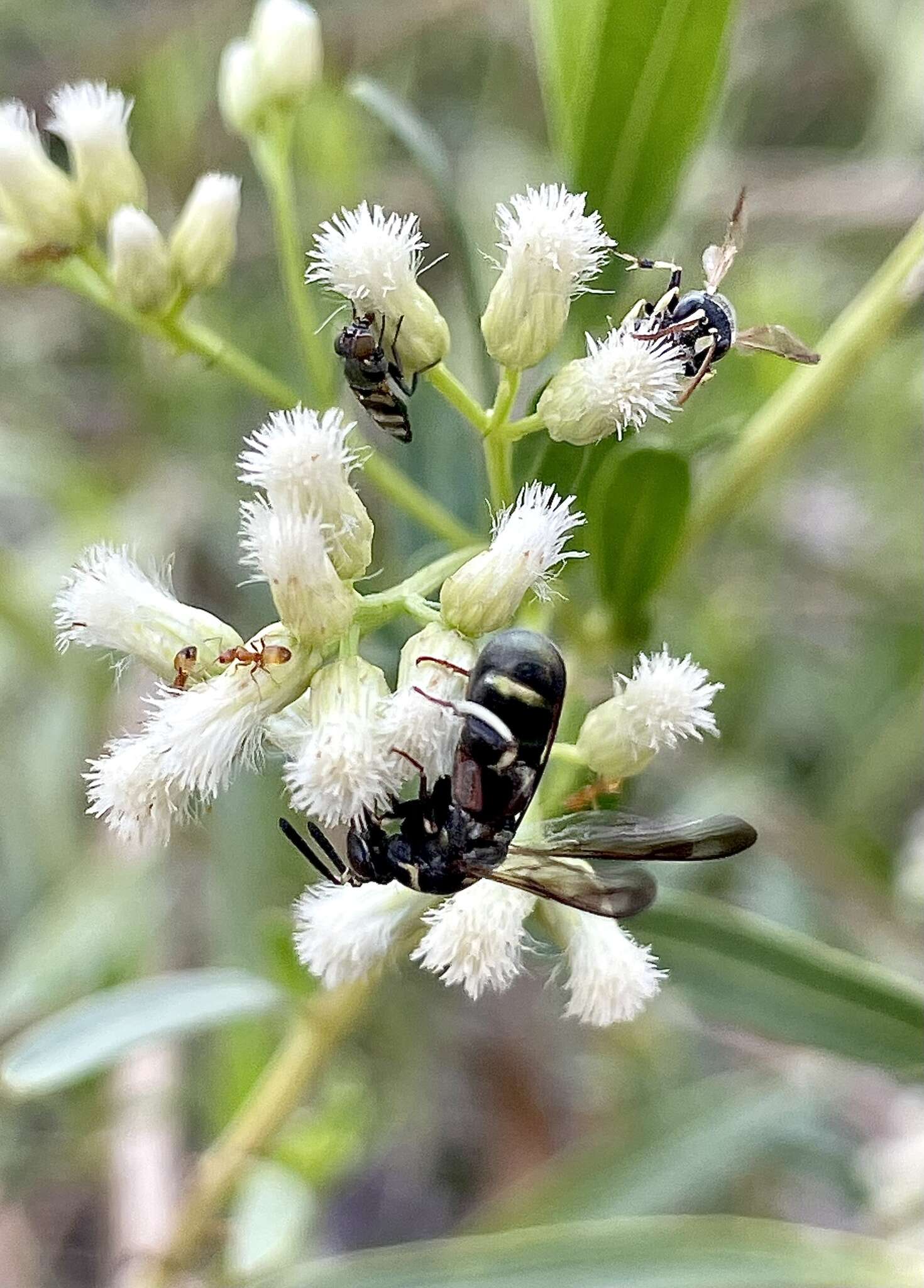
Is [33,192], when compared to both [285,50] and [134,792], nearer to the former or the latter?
[285,50]

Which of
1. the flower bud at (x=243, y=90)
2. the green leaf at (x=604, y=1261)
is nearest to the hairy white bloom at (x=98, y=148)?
the flower bud at (x=243, y=90)

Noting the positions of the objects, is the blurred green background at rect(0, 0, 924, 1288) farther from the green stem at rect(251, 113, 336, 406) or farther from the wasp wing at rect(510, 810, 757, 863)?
the wasp wing at rect(510, 810, 757, 863)

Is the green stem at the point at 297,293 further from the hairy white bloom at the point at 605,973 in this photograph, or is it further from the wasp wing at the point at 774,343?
the hairy white bloom at the point at 605,973

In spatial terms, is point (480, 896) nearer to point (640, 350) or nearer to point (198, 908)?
point (640, 350)

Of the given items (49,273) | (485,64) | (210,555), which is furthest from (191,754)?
(485,64)

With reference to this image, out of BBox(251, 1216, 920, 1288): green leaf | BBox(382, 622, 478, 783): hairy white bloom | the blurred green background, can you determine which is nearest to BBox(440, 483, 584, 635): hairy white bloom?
BBox(382, 622, 478, 783): hairy white bloom

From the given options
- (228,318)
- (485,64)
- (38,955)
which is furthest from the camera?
(485,64)
